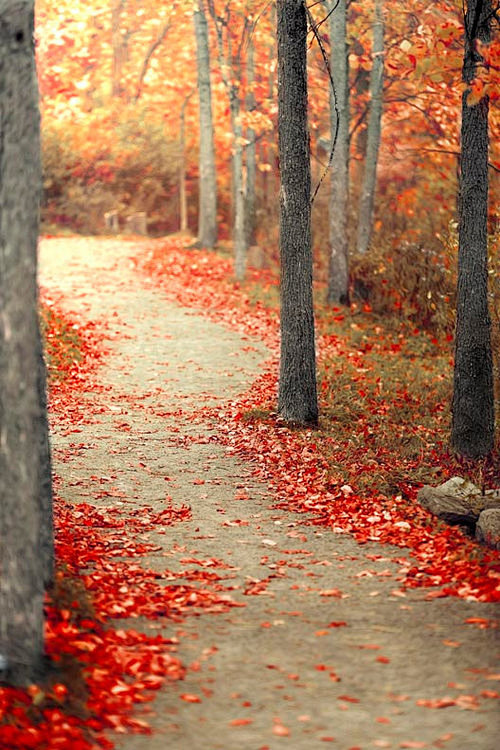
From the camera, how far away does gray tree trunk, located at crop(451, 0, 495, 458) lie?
347 inches

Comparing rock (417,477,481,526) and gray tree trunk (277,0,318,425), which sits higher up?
gray tree trunk (277,0,318,425)

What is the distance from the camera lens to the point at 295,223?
10336 mm

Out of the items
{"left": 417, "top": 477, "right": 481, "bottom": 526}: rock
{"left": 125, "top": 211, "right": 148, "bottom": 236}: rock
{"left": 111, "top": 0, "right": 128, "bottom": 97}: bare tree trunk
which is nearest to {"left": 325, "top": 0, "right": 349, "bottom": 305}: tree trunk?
{"left": 417, "top": 477, "right": 481, "bottom": 526}: rock

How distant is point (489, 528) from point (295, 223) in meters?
4.25

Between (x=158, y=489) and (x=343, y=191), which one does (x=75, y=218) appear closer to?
(x=343, y=191)

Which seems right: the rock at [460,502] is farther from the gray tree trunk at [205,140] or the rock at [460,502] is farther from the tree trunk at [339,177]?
the gray tree trunk at [205,140]

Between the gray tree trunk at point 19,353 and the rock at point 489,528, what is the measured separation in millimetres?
3875

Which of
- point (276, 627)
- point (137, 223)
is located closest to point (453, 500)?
point (276, 627)

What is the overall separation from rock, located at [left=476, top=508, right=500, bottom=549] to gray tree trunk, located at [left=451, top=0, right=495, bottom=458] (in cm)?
217

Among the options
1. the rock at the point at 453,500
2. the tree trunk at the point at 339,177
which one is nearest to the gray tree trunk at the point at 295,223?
the rock at the point at 453,500

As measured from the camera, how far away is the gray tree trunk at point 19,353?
4.55 meters

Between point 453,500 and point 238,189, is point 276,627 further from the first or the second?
point 238,189

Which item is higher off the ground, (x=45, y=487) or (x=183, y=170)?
(x=183, y=170)

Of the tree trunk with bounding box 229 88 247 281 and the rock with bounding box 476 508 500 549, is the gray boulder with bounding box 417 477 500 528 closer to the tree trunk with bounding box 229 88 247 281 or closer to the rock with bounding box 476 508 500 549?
the rock with bounding box 476 508 500 549
